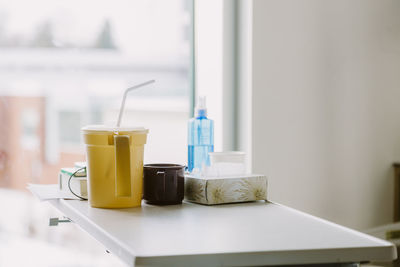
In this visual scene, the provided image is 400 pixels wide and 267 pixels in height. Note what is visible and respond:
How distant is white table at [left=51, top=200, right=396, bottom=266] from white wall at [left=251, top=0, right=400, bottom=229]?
1.46 metres

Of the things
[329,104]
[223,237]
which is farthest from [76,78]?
[223,237]

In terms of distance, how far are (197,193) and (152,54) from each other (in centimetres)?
153

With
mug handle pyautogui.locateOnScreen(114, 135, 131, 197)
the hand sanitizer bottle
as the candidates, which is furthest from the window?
mug handle pyautogui.locateOnScreen(114, 135, 131, 197)

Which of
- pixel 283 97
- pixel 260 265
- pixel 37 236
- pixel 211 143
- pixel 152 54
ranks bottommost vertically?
pixel 37 236

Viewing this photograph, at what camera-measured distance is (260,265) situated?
3.51ft

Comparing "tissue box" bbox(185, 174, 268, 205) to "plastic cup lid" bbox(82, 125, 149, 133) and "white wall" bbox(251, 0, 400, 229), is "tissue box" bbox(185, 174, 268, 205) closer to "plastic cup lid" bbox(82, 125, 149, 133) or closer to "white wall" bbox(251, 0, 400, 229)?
"plastic cup lid" bbox(82, 125, 149, 133)

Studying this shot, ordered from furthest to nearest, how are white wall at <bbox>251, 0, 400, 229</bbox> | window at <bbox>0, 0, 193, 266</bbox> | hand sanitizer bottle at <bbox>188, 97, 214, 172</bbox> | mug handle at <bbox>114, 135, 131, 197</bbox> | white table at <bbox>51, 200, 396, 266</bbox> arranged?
white wall at <bbox>251, 0, 400, 229</bbox> < window at <bbox>0, 0, 193, 266</bbox> < hand sanitizer bottle at <bbox>188, 97, 214, 172</bbox> < mug handle at <bbox>114, 135, 131, 197</bbox> < white table at <bbox>51, 200, 396, 266</bbox>

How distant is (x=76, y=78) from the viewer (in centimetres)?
279

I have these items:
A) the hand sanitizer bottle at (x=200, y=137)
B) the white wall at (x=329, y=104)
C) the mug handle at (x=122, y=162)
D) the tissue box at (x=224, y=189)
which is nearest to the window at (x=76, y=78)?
the white wall at (x=329, y=104)

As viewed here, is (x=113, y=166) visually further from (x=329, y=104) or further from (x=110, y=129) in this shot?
(x=329, y=104)

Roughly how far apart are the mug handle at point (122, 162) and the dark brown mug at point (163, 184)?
0.33 feet

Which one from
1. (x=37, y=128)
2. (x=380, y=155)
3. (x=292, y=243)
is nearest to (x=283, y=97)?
(x=380, y=155)

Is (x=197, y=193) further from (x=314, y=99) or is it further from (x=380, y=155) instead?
(x=380, y=155)

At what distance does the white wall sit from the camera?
112 inches
